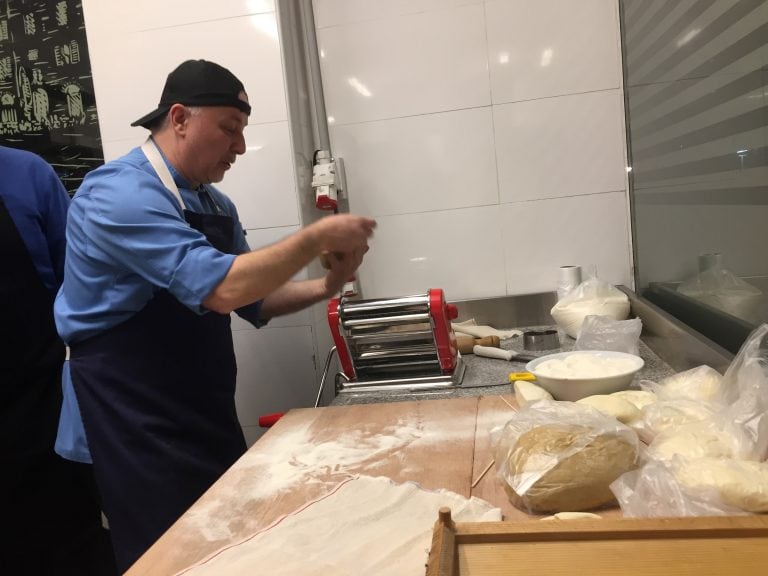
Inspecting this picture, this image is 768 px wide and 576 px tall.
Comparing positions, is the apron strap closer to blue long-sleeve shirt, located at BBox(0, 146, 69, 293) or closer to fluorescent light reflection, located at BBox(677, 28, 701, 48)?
blue long-sleeve shirt, located at BBox(0, 146, 69, 293)

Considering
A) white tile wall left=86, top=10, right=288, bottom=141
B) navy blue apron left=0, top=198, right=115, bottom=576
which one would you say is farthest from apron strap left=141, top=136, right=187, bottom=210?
white tile wall left=86, top=10, right=288, bottom=141

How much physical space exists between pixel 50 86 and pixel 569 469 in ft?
6.95

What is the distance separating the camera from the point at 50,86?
2057 millimetres

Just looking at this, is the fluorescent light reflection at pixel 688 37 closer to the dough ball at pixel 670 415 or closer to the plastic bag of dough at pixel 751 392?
the plastic bag of dough at pixel 751 392

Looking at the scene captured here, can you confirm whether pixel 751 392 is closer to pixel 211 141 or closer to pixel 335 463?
pixel 335 463

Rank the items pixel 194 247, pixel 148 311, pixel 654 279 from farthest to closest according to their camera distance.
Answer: pixel 654 279, pixel 148 311, pixel 194 247

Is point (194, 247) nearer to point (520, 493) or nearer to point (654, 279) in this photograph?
point (520, 493)

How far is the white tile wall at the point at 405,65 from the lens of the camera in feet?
6.58

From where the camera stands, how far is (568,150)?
1.99m

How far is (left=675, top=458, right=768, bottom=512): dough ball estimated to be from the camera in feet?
2.26

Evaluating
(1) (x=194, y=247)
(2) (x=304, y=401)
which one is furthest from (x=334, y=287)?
(2) (x=304, y=401)

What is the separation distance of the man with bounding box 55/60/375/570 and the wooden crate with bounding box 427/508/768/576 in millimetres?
742

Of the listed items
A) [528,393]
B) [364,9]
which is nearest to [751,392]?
[528,393]

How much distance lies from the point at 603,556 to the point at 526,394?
631mm
